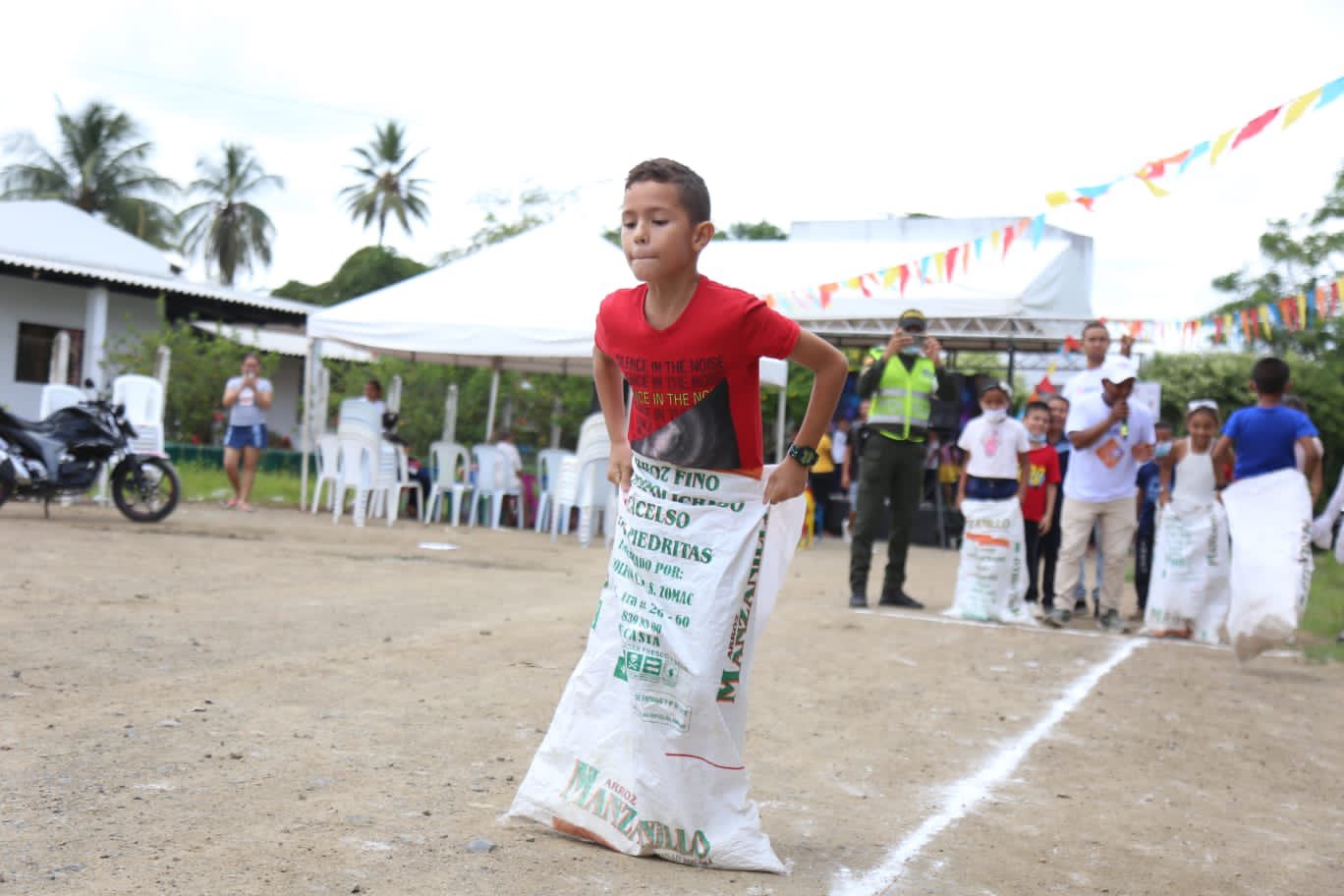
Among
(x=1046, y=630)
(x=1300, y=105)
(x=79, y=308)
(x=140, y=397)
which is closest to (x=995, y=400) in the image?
(x=1046, y=630)

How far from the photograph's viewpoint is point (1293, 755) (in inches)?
194

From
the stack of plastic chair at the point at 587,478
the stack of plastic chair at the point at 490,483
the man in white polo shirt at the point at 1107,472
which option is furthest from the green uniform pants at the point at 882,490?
the stack of plastic chair at the point at 490,483

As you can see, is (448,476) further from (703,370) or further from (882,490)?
(703,370)

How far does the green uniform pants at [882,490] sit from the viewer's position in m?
8.62

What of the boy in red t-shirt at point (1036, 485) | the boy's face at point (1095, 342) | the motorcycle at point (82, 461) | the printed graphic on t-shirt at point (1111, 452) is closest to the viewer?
the printed graphic on t-shirt at point (1111, 452)

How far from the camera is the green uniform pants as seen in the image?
28.3ft

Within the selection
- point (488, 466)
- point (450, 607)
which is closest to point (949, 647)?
point (450, 607)

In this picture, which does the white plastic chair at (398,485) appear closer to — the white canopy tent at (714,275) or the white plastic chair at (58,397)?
the white canopy tent at (714,275)

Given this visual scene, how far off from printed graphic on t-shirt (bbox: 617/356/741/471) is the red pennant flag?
5.07 meters

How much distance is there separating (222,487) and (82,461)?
6671 mm

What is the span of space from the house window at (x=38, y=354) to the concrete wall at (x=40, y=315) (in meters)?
0.12

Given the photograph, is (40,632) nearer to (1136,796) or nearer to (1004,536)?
(1136,796)

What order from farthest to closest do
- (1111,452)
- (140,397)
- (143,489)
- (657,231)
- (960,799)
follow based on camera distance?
(140,397) < (143,489) < (1111,452) < (960,799) < (657,231)

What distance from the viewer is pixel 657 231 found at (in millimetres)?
3002
